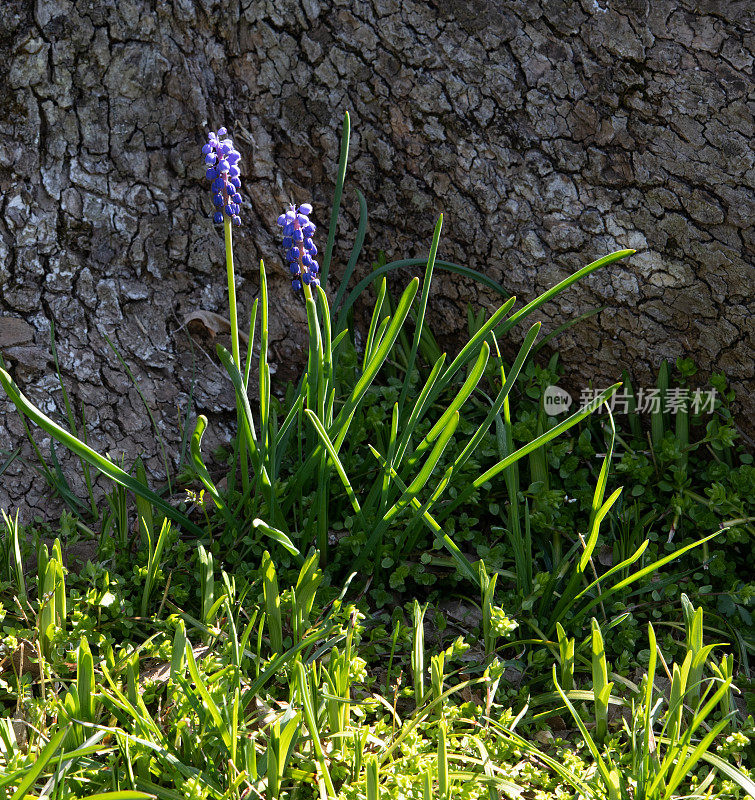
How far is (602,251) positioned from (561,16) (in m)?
0.74

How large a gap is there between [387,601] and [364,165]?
1.44m


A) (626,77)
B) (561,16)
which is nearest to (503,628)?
(626,77)

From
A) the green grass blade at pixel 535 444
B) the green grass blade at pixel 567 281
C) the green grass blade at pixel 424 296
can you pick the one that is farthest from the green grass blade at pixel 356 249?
the green grass blade at pixel 535 444

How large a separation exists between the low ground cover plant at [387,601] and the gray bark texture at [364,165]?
0.56ft

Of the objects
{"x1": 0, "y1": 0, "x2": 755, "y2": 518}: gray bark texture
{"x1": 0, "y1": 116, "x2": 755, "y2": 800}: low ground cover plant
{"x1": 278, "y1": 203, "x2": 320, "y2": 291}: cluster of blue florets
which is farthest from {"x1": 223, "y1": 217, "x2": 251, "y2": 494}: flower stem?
{"x1": 0, "y1": 0, "x2": 755, "y2": 518}: gray bark texture

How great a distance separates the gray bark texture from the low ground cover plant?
0.56ft

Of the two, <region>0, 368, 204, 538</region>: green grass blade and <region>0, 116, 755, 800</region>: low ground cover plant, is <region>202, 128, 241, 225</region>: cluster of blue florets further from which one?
<region>0, 368, 204, 538</region>: green grass blade

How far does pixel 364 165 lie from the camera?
241cm

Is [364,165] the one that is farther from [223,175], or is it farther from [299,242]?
[223,175]

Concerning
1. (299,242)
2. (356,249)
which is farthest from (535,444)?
(356,249)

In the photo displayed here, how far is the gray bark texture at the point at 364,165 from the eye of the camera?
2156 mm

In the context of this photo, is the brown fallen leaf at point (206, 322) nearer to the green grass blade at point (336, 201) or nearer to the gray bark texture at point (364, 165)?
the gray bark texture at point (364, 165)

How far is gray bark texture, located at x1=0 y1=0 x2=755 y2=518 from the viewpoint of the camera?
7.07ft

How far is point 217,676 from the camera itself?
58.0 inches
